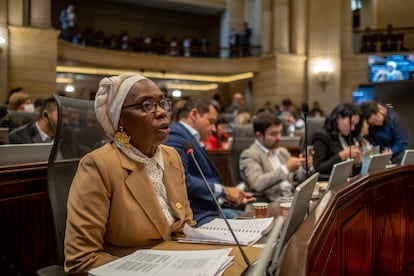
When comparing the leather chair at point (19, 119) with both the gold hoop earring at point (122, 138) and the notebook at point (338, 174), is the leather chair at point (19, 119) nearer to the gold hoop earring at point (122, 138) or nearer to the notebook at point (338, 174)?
the gold hoop earring at point (122, 138)

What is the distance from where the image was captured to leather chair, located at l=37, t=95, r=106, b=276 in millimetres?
1535

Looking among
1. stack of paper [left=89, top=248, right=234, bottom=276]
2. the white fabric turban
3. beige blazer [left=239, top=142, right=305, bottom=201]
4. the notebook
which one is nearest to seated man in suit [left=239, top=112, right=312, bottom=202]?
beige blazer [left=239, top=142, right=305, bottom=201]

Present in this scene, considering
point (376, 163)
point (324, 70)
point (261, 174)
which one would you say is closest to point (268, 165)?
point (261, 174)

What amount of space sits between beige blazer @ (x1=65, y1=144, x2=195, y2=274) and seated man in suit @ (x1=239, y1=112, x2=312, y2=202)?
163 cm

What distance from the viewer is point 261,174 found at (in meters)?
3.13

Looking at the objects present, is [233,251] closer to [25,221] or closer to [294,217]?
[294,217]

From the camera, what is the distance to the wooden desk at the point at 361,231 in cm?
104

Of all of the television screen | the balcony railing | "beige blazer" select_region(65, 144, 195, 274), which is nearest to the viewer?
"beige blazer" select_region(65, 144, 195, 274)

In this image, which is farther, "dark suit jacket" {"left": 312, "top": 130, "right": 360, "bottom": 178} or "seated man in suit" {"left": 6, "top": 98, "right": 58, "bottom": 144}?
"dark suit jacket" {"left": 312, "top": 130, "right": 360, "bottom": 178}

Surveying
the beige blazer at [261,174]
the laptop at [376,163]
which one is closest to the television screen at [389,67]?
the beige blazer at [261,174]

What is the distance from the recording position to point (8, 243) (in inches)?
78.2

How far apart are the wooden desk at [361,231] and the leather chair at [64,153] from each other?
881mm

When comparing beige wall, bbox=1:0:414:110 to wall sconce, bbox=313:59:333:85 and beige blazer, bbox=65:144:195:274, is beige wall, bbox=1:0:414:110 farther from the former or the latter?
beige blazer, bbox=65:144:195:274

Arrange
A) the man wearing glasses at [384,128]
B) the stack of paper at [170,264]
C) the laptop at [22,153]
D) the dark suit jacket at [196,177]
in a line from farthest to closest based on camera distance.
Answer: the man wearing glasses at [384,128], the dark suit jacket at [196,177], the laptop at [22,153], the stack of paper at [170,264]
